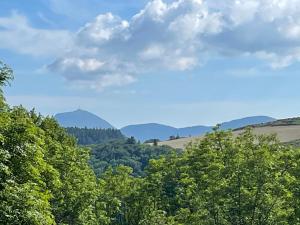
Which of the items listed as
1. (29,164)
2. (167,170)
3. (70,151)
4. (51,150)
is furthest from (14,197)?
(167,170)

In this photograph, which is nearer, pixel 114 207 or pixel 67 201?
pixel 67 201

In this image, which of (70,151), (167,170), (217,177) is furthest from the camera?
(167,170)

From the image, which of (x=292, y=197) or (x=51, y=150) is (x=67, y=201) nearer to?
(x=51, y=150)

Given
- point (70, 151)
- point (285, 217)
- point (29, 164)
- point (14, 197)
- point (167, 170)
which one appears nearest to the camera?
point (14, 197)

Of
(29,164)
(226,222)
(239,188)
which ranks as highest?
(29,164)

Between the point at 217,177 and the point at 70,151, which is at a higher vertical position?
the point at 70,151

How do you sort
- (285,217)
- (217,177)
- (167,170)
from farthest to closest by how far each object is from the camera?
(167,170)
(217,177)
(285,217)

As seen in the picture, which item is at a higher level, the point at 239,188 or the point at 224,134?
the point at 224,134

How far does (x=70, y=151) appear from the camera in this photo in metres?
49.6

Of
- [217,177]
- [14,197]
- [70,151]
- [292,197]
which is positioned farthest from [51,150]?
[14,197]

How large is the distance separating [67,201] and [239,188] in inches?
623

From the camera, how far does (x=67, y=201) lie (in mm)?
47219

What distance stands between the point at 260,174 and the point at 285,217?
3985mm

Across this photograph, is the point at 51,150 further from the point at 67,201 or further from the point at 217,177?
the point at 217,177
